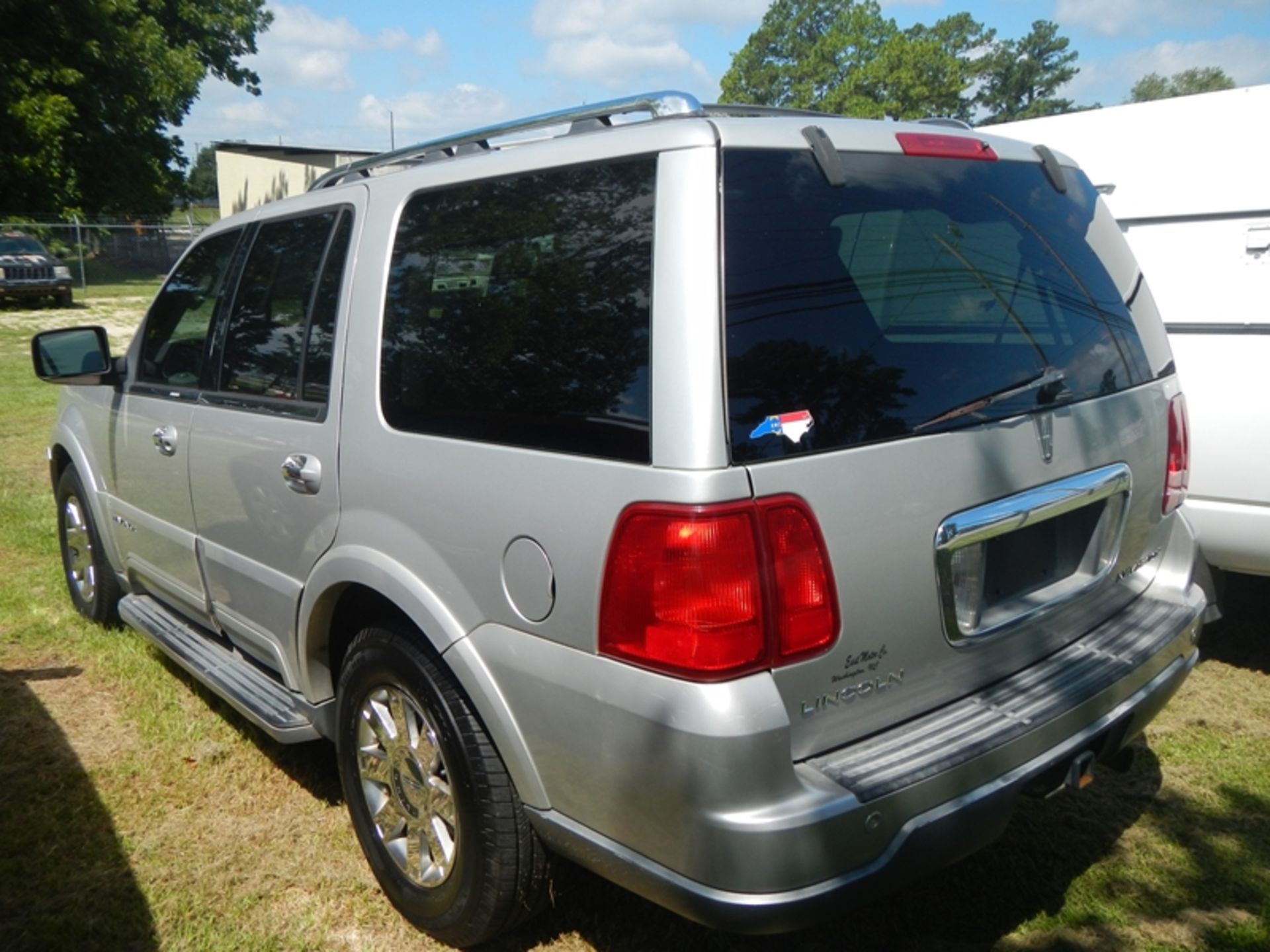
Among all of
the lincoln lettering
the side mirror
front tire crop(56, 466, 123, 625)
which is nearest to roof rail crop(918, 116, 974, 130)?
the lincoln lettering

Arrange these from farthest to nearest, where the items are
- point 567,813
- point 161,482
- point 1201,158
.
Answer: point 1201,158, point 161,482, point 567,813

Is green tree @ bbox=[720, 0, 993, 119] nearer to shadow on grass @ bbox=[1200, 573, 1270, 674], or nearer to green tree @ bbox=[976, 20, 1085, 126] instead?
green tree @ bbox=[976, 20, 1085, 126]

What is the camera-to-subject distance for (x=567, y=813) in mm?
2334

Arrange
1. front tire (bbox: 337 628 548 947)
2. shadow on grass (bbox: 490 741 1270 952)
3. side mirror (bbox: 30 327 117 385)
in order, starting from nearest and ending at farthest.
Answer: front tire (bbox: 337 628 548 947)
shadow on grass (bbox: 490 741 1270 952)
side mirror (bbox: 30 327 117 385)

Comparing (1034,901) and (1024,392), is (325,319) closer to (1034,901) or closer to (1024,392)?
(1024,392)

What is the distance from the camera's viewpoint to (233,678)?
3.63 meters

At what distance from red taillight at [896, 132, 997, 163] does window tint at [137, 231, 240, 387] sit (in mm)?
2394

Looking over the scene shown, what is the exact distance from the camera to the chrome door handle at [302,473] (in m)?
2.99

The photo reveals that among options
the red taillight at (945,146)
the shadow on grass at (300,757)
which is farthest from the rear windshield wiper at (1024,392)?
the shadow on grass at (300,757)

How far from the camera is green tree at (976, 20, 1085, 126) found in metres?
89.2

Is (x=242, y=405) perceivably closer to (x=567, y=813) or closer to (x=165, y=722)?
(x=165, y=722)

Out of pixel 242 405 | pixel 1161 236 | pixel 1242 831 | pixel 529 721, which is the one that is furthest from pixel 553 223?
pixel 1161 236

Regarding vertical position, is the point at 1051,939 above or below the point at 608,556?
below

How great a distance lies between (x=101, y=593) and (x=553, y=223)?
3518 mm
